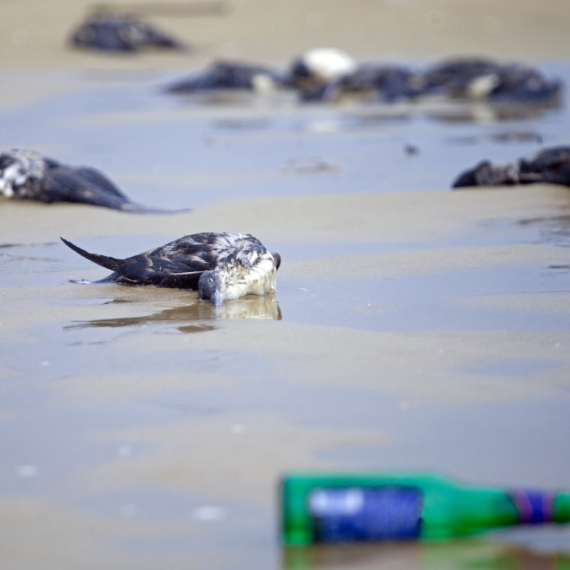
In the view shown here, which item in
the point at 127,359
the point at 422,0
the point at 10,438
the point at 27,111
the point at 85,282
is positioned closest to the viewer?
the point at 10,438

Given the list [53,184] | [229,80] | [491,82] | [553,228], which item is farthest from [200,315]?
[229,80]

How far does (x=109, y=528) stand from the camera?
2.46 meters

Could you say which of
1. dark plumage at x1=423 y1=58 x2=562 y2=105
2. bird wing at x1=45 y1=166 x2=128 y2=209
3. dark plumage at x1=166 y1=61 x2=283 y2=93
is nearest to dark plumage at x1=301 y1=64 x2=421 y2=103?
dark plumage at x1=423 y1=58 x2=562 y2=105

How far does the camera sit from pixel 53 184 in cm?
702

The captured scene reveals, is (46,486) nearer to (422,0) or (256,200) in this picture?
(256,200)

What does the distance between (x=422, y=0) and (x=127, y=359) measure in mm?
23476

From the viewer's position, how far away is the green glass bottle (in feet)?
7.43

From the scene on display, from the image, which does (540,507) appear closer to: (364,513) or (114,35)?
(364,513)

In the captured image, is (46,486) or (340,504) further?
(46,486)

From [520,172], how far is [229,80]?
28.2ft

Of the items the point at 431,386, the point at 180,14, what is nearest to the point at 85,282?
the point at 431,386

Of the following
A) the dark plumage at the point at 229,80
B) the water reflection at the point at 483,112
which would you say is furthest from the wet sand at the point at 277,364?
the dark plumage at the point at 229,80

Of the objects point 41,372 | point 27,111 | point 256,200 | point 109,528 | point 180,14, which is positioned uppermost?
point 180,14

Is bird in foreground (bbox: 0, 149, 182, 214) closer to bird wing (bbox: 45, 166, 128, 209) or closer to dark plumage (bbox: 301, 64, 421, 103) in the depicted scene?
bird wing (bbox: 45, 166, 128, 209)
